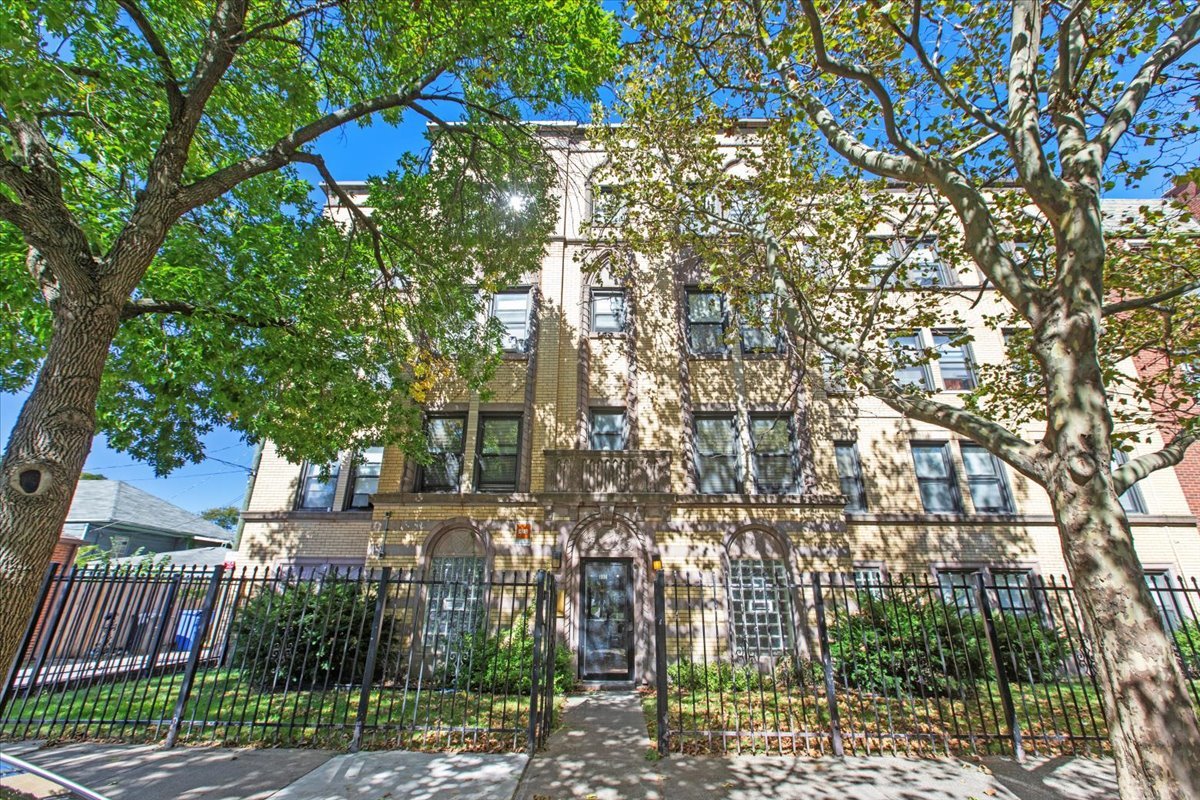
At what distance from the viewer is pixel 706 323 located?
14445 mm

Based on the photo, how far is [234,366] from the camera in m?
9.02

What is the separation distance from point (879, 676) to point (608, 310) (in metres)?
10.8

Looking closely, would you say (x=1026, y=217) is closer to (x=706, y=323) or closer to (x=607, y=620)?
(x=706, y=323)

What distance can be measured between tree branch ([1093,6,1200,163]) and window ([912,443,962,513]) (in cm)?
971

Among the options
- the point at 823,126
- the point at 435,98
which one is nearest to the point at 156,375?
the point at 435,98

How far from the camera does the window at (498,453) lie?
1311cm

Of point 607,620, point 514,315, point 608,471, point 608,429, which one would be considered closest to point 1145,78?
point 608,471

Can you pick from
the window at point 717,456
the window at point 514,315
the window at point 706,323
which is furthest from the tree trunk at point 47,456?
the window at point 706,323

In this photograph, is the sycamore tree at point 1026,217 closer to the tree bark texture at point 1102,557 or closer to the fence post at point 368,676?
the tree bark texture at point 1102,557

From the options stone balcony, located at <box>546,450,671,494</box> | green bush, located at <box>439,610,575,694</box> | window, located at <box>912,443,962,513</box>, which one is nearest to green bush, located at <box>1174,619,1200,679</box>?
window, located at <box>912,443,962,513</box>

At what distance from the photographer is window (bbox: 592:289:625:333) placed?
14594 millimetres

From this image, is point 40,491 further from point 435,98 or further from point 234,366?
point 435,98

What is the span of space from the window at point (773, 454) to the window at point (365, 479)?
33.6ft

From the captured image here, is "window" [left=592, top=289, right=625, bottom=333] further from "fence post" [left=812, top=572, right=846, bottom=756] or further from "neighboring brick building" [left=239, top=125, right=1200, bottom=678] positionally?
"fence post" [left=812, top=572, right=846, bottom=756]
